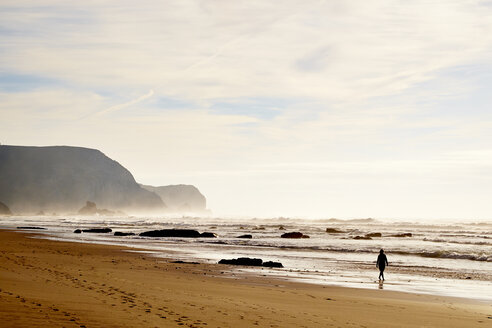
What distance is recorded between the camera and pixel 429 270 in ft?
95.3

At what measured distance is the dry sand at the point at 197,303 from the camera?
11.0 metres

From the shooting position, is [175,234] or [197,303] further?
[175,234]

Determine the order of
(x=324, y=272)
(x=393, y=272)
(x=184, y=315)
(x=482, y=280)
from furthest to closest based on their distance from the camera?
(x=393, y=272), (x=324, y=272), (x=482, y=280), (x=184, y=315)

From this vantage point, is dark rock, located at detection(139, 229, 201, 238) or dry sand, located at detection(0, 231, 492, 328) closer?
dry sand, located at detection(0, 231, 492, 328)

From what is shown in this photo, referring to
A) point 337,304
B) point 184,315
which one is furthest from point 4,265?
point 337,304

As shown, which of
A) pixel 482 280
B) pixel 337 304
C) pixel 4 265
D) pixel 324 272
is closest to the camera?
pixel 337 304

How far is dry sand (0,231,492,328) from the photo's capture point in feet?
36.1

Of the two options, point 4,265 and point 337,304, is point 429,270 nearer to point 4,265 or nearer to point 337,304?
point 337,304

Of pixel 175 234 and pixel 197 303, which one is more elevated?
pixel 197 303

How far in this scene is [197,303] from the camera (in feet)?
45.9

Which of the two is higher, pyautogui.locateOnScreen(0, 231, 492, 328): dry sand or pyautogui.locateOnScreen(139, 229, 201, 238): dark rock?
pyautogui.locateOnScreen(0, 231, 492, 328): dry sand

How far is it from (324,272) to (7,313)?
18.3 metres

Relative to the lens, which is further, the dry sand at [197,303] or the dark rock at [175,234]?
the dark rock at [175,234]

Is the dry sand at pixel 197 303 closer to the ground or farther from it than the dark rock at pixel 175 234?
farther from it
